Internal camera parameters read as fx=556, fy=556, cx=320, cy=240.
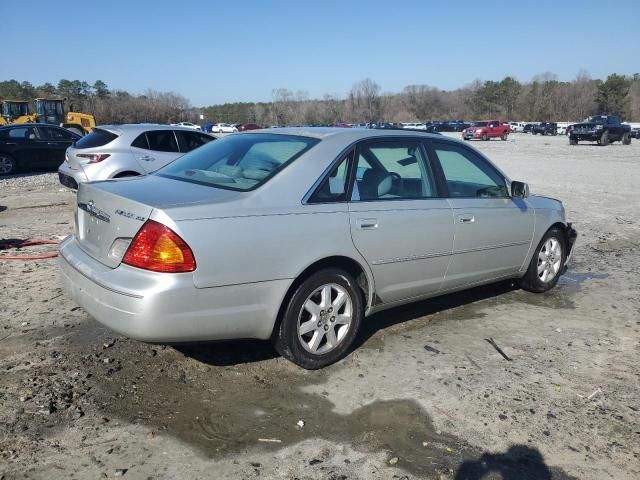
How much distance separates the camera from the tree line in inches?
3489

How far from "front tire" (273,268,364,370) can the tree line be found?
261ft

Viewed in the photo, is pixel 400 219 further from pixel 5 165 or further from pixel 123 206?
pixel 5 165

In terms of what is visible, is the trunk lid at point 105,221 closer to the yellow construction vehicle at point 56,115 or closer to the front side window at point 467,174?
the front side window at point 467,174

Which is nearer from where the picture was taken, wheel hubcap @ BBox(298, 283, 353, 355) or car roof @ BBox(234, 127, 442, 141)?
wheel hubcap @ BBox(298, 283, 353, 355)

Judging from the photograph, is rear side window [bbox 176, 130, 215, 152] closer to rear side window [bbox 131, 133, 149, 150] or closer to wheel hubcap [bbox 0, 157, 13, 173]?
rear side window [bbox 131, 133, 149, 150]

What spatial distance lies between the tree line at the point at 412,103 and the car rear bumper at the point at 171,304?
79751 mm

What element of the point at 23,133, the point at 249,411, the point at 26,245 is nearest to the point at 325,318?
the point at 249,411

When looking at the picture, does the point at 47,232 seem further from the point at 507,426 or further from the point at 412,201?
the point at 507,426

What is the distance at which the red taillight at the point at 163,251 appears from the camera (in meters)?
3.19

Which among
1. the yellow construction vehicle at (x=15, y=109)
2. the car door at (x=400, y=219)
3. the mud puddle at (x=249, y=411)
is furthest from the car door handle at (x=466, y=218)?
the yellow construction vehicle at (x=15, y=109)

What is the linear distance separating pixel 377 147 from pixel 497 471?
2.49 meters

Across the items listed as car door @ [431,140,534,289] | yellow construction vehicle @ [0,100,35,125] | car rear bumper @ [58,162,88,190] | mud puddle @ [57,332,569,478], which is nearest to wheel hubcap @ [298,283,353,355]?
mud puddle @ [57,332,569,478]

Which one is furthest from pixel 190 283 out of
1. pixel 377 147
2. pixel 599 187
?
pixel 599 187

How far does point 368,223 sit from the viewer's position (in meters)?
3.99
